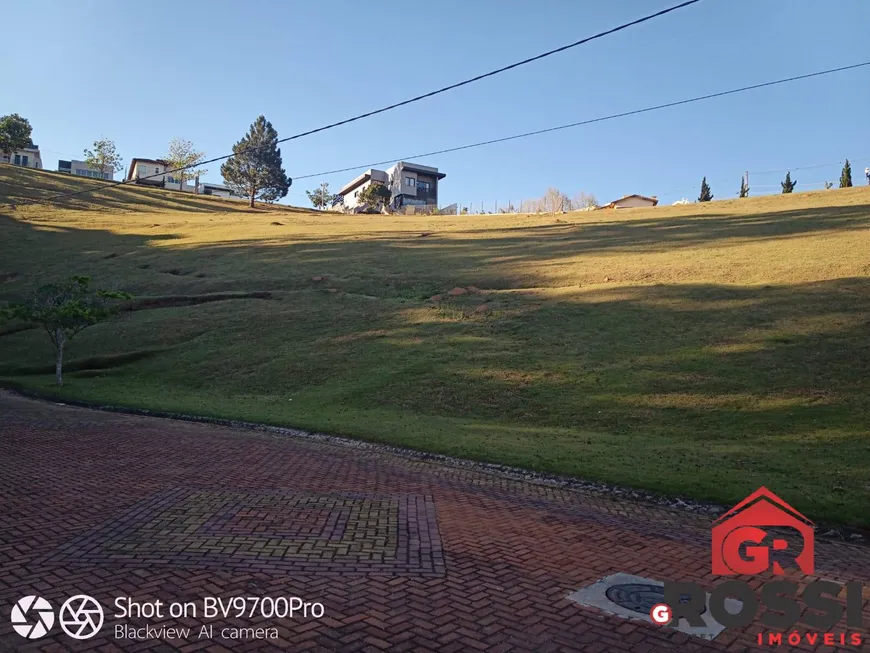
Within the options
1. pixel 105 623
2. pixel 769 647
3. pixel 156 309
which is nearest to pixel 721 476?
pixel 769 647

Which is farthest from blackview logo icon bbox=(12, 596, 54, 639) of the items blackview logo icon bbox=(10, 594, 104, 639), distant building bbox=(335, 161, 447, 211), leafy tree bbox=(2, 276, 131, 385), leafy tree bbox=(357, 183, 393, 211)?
distant building bbox=(335, 161, 447, 211)

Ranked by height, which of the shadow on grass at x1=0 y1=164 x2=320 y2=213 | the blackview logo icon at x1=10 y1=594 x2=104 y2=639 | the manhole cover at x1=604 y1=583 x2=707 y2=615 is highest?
the shadow on grass at x1=0 y1=164 x2=320 y2=213

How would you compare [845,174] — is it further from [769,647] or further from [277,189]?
[769,647]

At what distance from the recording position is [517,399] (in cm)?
2234

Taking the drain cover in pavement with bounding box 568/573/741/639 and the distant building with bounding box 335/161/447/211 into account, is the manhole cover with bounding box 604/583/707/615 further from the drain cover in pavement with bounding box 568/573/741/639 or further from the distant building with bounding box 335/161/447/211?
the distant building with bounding box 335/161/447/211

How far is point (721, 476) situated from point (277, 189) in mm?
123953

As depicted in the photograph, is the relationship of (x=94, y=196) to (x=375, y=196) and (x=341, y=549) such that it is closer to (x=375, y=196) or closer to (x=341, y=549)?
(x=375, y=196)

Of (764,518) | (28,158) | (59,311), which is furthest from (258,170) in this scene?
(764,518)

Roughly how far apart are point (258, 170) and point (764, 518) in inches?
4783

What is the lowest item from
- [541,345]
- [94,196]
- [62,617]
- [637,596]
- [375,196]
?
[637,596]

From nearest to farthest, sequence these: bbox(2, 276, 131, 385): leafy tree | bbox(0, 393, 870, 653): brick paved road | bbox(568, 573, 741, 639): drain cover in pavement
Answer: bbox(0, 393, 870, 653): brick paved road < bbox(568, 573, 741, 639): drain cover in pavement < bbox(2, 276, 131, 385): leafy tree

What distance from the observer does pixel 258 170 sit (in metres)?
122

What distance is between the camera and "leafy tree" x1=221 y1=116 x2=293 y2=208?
119438 millimetres

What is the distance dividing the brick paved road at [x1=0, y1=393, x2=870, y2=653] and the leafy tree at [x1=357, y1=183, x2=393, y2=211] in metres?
102
